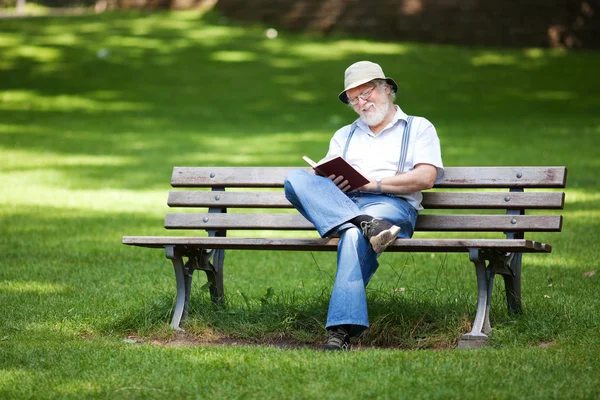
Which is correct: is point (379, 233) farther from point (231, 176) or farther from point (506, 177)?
point (231, 176)

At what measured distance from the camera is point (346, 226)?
548 cm

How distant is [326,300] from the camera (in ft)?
20.8

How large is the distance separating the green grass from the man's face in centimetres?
111

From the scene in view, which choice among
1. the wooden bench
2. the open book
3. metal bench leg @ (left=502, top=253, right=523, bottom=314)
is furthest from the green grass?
the open book

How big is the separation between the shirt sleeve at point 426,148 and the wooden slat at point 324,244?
1.87 feet

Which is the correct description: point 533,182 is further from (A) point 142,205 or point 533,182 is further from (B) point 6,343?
(A) point 142,205

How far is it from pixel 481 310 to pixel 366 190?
970 mm

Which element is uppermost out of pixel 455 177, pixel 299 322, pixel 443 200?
pixel 455 177

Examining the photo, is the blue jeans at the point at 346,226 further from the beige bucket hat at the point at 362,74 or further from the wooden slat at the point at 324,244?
the beige bucket hat at the point at 362,74

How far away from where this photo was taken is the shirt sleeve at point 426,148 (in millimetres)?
5820

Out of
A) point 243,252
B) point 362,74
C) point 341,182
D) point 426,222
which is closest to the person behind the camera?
point 341,182

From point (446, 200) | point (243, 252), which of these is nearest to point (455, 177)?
point (446, 200)

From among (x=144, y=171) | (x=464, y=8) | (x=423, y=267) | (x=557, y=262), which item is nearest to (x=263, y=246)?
(x=423, y=267)

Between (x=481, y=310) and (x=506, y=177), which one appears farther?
(x=506, y=177)
